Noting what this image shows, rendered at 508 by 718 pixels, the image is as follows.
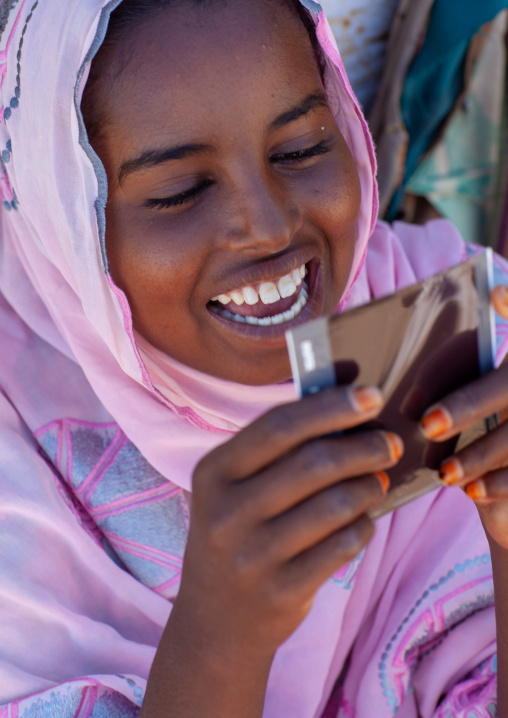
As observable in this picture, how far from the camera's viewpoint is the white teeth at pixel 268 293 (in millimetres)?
1203

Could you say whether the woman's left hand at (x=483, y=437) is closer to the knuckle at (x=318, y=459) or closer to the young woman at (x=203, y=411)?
the young woman at (x=203, y=411)

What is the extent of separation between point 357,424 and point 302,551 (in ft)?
0.46

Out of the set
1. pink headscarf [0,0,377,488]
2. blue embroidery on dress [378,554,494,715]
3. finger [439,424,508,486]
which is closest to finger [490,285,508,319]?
finger [439,424,508,486]

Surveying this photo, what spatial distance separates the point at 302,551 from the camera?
2.58 ft

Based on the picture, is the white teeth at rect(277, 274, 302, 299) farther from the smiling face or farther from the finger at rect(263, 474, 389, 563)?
the finger at rect(263, 474, 389, 563)

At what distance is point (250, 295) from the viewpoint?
121 centimetres

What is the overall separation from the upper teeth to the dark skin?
3 centimetres

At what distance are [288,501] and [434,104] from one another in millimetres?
1712

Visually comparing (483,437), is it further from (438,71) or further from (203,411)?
(438,71)

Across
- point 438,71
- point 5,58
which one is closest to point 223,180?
point 5,58

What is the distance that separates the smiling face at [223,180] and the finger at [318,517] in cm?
46

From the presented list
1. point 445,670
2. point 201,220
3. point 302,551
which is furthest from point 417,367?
point 445,670

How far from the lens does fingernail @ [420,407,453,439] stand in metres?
0.79

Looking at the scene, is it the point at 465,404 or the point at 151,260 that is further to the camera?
the point at 151,260
